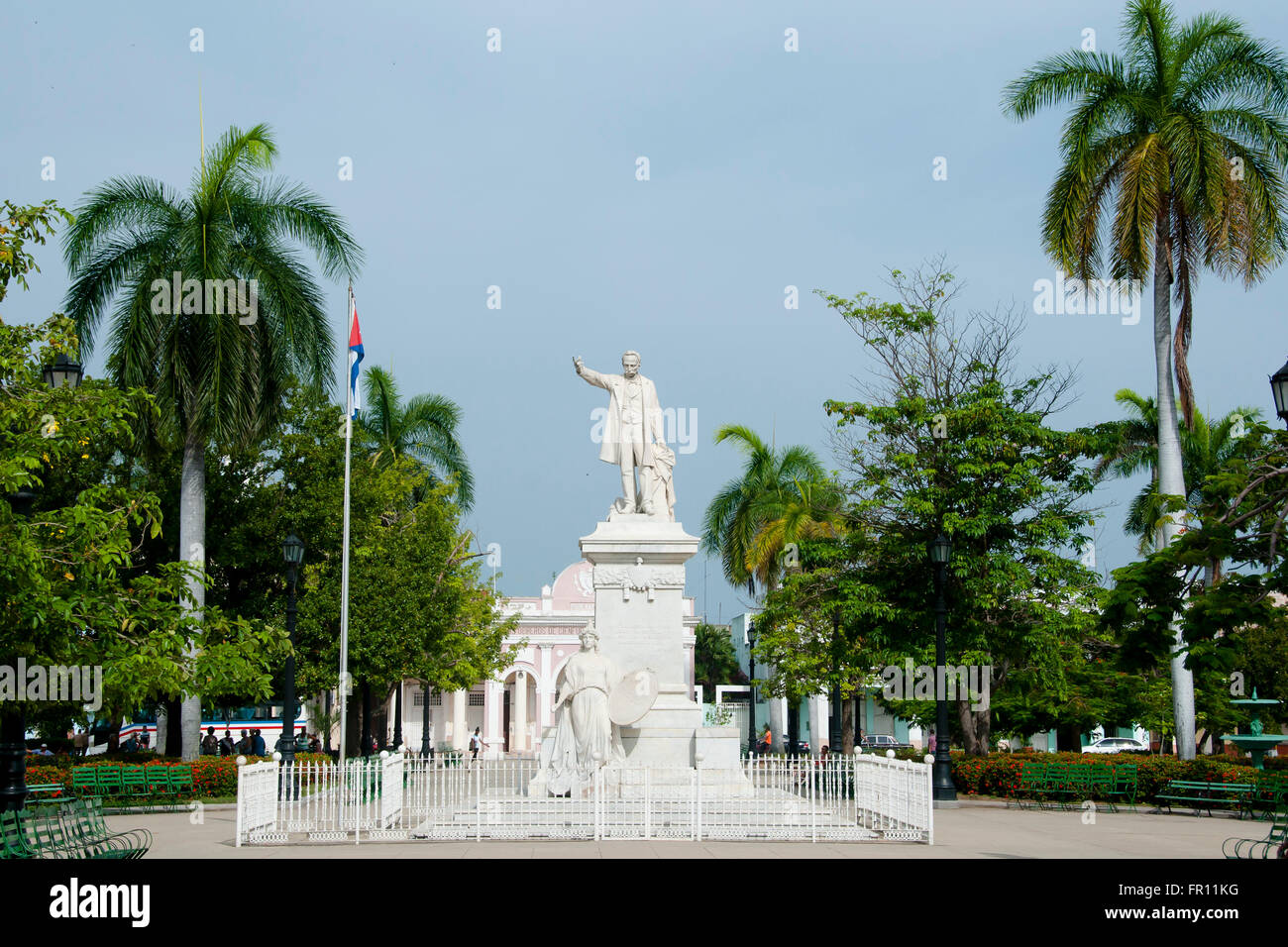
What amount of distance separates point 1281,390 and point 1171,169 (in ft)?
42.3

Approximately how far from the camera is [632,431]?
19.8m

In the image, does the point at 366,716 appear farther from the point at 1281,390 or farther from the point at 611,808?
the point at 1281,390

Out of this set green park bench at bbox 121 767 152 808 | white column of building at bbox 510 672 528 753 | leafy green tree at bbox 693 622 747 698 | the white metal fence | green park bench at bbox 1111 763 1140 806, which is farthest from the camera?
leafy green tree at bbox 693 622 747 698

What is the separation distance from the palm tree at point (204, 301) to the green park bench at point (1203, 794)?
19657 millimetres

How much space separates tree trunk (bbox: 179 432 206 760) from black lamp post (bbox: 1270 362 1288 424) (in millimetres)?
20564

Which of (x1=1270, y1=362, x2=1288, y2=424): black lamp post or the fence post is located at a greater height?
(x1=1270, y1=362, x2=1288, y2=424): black lamp post

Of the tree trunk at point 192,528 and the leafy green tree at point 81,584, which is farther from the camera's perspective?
the tree trunk at point 192,528

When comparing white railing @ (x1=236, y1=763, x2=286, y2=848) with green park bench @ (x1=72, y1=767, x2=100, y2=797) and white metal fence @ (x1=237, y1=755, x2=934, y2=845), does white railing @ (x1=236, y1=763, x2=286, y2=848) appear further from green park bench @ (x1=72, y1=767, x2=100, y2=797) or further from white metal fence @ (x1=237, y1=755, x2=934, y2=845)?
green park bench @ (x1=72, y1=767, x2=100, y2=797)

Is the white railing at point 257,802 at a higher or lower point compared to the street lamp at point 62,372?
lower

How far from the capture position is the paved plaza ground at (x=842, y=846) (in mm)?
13445

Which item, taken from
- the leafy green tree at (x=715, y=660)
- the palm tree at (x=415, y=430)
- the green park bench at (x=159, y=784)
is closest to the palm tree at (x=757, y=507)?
the palm tree at (x=415, y=430)

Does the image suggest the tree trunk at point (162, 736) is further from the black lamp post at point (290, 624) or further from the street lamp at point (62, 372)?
the street lamp at point (62, 372)

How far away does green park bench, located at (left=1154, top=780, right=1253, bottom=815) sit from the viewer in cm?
2086

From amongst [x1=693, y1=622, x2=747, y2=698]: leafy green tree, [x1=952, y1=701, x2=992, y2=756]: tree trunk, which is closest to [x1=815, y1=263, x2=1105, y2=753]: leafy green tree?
[x1=952, y1=701, x2=992, y2=756]: tree trunk
